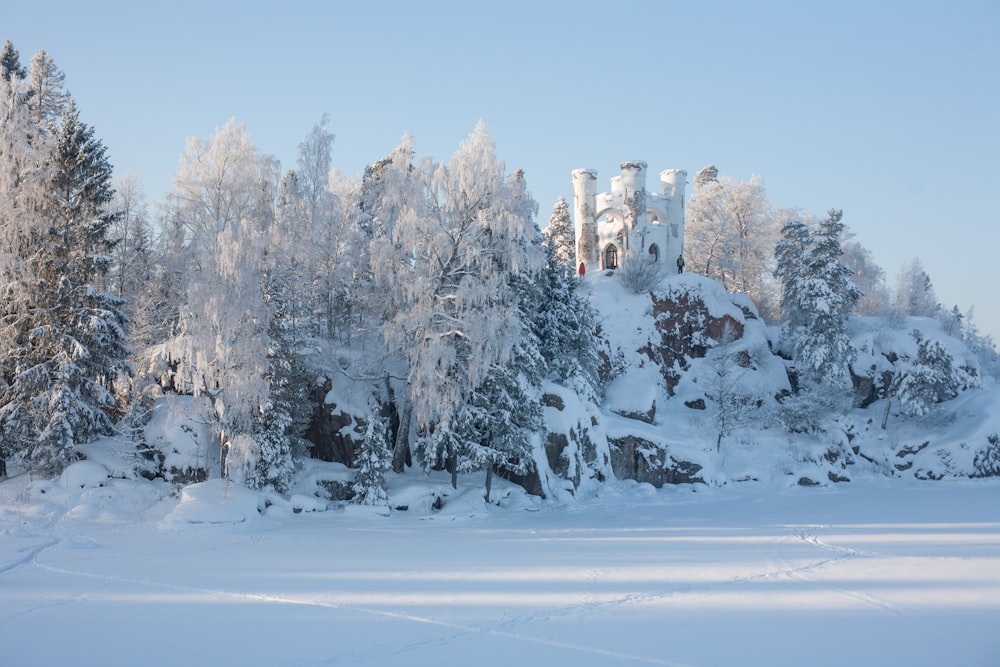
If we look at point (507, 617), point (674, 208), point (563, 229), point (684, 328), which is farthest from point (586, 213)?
point (507, 617)

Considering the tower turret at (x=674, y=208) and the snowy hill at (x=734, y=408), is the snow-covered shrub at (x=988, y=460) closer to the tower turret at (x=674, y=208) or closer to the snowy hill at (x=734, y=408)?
the snowy hill at (x=734, y=408)

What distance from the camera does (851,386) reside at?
113 feet

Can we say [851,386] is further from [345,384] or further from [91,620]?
[91,620]

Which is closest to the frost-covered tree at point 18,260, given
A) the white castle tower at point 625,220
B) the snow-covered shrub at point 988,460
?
the white castle tower at point 625,220

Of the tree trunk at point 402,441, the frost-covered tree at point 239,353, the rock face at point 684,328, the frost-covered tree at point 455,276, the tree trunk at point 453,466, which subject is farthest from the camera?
the rock face at point 684,328

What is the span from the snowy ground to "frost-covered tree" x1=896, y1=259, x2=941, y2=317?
37373 mm

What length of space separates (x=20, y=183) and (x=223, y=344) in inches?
315

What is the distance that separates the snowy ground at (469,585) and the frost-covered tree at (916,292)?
37.4 m

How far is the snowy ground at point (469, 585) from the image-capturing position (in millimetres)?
8547

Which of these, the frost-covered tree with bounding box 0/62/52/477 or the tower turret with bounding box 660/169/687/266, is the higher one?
the tower turret with bounding box 660/169/687/266

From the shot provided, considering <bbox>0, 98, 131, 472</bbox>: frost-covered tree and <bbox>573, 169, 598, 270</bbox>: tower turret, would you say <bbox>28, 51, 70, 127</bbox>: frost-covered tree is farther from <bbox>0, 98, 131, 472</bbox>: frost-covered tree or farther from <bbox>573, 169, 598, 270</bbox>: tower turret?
<bbox>573, 169, 598, 270</bbox>: tower turret

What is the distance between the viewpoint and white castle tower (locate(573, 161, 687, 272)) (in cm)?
4262

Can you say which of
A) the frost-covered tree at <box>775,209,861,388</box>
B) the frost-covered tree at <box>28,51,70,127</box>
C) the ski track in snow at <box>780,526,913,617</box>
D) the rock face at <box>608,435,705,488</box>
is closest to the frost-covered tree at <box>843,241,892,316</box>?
the frost-covered tree at <box>775,209,861,388</box>

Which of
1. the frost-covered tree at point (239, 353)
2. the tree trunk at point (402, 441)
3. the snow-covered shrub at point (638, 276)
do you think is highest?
the snow-covered shrub at point (638, 276)
